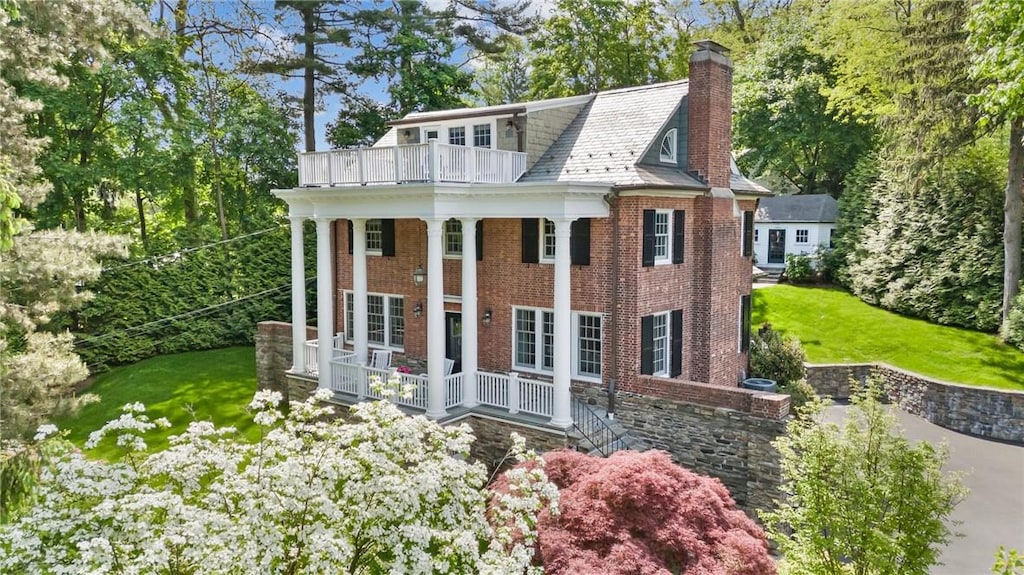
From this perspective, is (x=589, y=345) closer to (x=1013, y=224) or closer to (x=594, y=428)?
(x=594, y=428)

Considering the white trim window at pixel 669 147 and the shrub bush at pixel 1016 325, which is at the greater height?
the white trim window at pixel 669 147

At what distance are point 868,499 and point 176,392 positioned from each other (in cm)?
2039

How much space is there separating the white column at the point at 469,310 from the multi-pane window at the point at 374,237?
208 inches

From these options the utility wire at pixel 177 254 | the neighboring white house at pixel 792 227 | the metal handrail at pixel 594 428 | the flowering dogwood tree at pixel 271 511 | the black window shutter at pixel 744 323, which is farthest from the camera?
the neighboring white house at pixel 792 227

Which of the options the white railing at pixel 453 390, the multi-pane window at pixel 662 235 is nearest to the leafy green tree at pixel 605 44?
the multi-pane window at pixel 662 235

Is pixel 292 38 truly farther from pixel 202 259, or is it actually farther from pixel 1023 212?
pixel 1023 212

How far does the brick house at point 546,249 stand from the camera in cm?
1611

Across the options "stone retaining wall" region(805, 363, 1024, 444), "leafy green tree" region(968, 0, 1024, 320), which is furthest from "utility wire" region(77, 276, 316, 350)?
"leafy green tree" region(968, 0, 1024, 320)

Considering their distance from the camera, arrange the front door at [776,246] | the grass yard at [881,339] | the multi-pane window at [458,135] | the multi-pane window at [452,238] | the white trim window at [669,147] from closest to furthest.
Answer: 1. the white trim window at [669,147]
2. the multi-pane window at [452,238]
3. the multi-pane window at [458,135]
4. the grass yard at [881,339]
5. the front door at [776,246]

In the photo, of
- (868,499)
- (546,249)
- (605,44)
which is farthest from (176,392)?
(605,44)

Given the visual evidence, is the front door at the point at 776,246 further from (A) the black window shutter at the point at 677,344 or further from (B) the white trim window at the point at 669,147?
(A) the black window shutter at the point at 677,344

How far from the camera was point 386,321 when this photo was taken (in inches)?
830

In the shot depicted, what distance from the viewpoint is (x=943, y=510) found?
9.24m

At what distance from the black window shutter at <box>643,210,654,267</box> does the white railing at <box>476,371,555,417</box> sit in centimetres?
400
